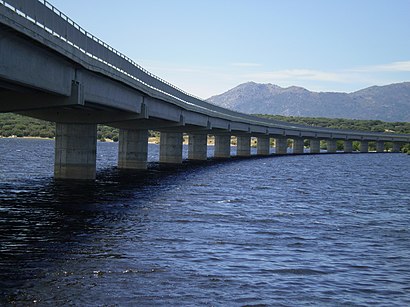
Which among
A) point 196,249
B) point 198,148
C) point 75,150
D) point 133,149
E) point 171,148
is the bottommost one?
point 196,249

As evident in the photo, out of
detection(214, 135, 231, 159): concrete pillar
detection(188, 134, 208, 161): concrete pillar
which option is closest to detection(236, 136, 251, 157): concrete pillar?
detection(214, 135, 231, 159): concrete pillar

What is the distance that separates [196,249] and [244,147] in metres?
120

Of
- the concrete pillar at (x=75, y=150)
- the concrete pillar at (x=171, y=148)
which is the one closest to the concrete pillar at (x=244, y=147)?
the concrete pillar at (x=171, y=148)

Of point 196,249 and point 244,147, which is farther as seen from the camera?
point 244,147

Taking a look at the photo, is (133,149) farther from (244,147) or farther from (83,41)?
(244,147)

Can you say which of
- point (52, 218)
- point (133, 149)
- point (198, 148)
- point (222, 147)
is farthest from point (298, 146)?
point (52, 218)

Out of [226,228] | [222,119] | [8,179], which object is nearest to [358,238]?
[226,228]

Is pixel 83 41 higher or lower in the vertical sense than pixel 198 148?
higher

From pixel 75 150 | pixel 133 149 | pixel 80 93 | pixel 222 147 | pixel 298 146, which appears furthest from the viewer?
pixel 298 146

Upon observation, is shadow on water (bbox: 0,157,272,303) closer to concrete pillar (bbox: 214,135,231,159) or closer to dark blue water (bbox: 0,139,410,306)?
dark blue water (bbox: 0,139,410,306)

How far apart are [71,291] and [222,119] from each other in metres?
89.6

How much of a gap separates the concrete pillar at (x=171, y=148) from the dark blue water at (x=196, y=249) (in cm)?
4610

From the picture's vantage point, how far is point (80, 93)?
38875 mm

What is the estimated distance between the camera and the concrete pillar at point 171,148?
95.6m
